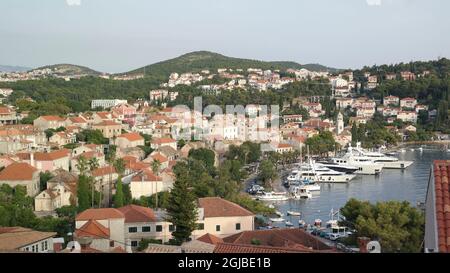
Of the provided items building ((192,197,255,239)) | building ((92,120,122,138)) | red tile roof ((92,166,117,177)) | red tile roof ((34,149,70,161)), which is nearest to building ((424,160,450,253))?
building ((192,197,255,239))

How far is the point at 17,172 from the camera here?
6852mm

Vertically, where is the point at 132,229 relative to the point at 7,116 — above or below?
below

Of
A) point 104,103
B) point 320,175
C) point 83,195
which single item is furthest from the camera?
point 104,103

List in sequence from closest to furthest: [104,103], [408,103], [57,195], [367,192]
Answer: [57,195], [367,192], [104,103], [408,103]

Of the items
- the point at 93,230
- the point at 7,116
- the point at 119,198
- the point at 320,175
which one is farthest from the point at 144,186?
the point at 7,116

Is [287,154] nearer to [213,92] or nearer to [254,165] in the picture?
[254,165]

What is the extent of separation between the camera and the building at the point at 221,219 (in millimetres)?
4371

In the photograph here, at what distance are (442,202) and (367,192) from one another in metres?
7.88

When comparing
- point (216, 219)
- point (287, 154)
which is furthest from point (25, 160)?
point (287, 154)

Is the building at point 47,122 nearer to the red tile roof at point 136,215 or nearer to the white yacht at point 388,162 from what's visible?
the white yacht at point 388,162

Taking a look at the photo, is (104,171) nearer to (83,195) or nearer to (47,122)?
(83,195)

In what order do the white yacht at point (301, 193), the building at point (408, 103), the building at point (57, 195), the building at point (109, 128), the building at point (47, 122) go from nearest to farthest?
the building at point (57, 195) → the white yacht at point (301, 193) → the building at point (47, 122) → the building at point (109, 128) → the building at point (408, 103)

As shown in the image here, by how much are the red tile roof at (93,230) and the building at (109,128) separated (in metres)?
7.16

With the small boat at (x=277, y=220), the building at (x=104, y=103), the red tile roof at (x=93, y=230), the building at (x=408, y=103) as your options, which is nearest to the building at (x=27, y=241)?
the red tile roof at (x=93, y=230)
